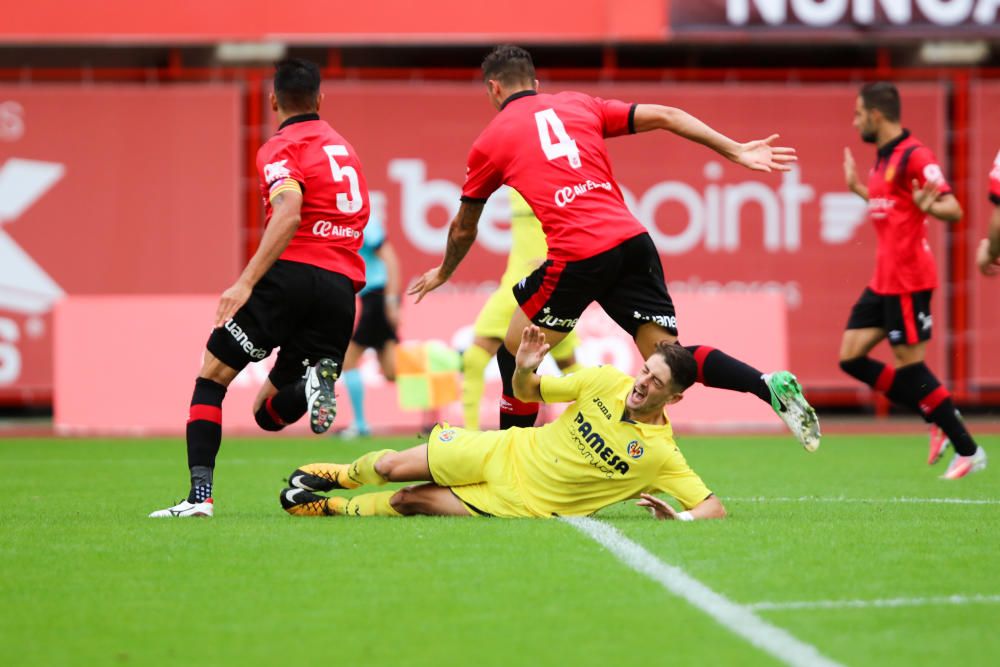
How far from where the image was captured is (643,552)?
20.2 ft

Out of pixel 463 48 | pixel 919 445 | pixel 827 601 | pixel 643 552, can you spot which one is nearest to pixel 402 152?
pixel 463 48

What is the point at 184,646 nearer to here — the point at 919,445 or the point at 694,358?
the point at 694,358

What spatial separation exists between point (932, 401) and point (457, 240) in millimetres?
3765

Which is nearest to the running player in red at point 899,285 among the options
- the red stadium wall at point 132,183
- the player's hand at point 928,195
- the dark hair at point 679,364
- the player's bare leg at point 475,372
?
the player's hand at point 928,195

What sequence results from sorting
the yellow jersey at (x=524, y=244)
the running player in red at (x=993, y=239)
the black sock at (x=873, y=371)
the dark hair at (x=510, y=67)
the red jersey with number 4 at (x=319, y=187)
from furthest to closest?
1. the yellow jersey at (x=524, y=244)
2. the black sock at (x=873, y=371)
3. the running player in red at (x=993, y=239)
4. the dark hair at (x=510, y=67)
5. the red jersey with number 4 at (x=319, y=187)

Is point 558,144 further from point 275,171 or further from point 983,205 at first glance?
point 983,205

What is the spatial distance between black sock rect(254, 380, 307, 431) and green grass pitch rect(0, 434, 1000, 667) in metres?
0.46

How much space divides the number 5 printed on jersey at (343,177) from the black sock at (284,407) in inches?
35.2

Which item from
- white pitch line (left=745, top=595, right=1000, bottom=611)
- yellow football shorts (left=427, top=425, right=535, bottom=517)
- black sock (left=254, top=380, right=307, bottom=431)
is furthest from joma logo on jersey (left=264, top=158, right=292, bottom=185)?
white pitch line (left=745, top=595, right=1000, bottom=611)

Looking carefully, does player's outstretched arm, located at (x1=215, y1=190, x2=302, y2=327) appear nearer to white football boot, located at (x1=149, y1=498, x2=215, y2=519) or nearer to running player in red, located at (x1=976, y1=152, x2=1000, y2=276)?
white football boot, located at (x1=149, y1=498, x2=215, y2=519)

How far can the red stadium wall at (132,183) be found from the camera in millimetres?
16766

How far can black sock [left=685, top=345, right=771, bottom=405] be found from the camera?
7254mm

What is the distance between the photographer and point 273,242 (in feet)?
24.0

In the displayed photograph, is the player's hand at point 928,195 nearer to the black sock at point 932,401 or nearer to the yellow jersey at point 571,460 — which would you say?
the black sock at point 932,401
